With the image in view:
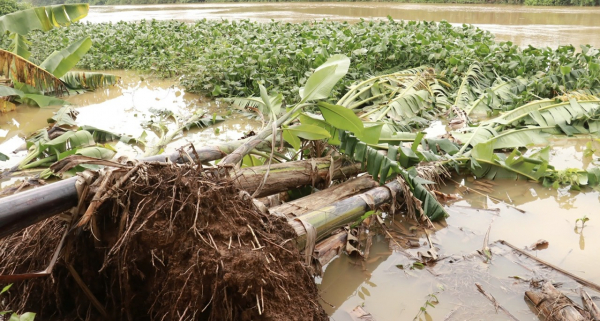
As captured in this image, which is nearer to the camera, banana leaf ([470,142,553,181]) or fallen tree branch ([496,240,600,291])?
fallen tree branch ([496,240,600,291])

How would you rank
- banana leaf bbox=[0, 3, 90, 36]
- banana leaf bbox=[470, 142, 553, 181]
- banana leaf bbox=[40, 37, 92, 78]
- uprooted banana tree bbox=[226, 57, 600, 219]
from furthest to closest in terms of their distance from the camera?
banana leaf bbox=[40, 37, 92, 78]
banana leaf bbox=[0, 3, 90, 36]
banana leaf bbox=[470, 142, 553, 181]
uprooted banana tree bbox=[226, 57, 600, 219]

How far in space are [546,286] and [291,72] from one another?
16.1 ft

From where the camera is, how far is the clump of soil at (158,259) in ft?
5.75

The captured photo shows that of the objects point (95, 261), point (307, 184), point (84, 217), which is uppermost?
point (84, 217)

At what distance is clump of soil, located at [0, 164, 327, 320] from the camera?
175 cm

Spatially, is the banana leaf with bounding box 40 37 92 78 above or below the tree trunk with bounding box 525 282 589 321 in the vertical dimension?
above

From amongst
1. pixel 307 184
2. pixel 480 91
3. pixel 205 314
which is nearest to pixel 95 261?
pixel 205 314

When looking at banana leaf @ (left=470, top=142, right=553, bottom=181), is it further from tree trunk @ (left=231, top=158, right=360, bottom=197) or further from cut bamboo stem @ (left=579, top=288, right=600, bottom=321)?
cut bamboo stem @ (left=579, top=288, right=600, bottom=321)

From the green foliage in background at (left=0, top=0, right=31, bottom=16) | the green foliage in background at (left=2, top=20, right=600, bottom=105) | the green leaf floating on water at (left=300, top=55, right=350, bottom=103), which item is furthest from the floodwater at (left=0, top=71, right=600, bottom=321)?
the green foliage in background at (left=0, top=0, right=31, bottom=16)

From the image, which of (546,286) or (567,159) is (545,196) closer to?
(567,159)

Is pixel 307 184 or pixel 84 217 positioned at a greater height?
pixel 84 217

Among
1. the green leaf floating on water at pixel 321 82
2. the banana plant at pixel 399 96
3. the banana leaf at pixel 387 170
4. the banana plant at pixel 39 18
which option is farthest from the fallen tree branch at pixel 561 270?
the banana plant at pixel 39 18

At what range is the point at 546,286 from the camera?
243 centimetres

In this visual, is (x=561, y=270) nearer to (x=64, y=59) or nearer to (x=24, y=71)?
(x=24, y=71)
